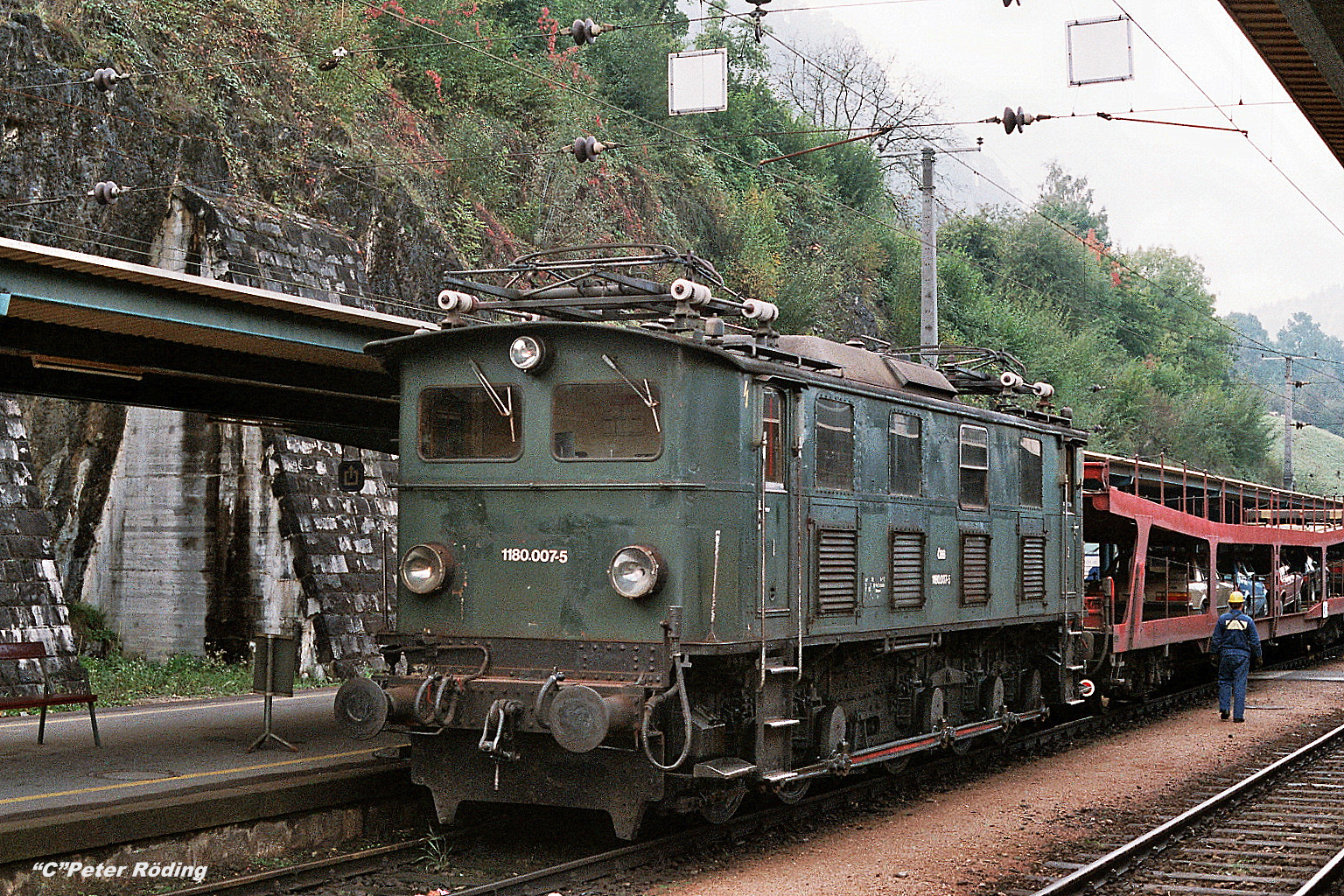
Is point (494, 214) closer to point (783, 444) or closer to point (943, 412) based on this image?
point (943, 412)

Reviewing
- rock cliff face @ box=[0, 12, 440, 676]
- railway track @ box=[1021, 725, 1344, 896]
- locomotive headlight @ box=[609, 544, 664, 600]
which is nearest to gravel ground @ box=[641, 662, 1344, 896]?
railway track @ box=[1021, 725, 1344, 896]

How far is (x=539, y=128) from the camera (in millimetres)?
36125

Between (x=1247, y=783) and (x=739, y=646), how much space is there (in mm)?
6487

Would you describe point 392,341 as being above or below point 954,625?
above

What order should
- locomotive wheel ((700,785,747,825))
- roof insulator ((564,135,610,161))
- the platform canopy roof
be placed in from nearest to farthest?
the platform canopy roof
locomotive wheel ((700,785,747,825))
roof insulator ((564,135,610,161))

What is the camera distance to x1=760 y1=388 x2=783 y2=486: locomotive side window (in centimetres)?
985

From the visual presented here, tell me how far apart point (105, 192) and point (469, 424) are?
11477 mm

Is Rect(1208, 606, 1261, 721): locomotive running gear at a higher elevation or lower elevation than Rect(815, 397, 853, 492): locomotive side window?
lower

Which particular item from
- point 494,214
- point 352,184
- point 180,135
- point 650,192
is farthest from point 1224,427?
point 180,135

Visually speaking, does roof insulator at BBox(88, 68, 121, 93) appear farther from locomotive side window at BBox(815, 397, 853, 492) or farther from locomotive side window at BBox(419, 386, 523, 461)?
locomotive side window at BBox(815, 397, 853, 492)

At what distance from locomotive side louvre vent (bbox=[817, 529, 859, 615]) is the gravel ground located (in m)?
1.82

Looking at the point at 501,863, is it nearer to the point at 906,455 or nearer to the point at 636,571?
the point at 636,571

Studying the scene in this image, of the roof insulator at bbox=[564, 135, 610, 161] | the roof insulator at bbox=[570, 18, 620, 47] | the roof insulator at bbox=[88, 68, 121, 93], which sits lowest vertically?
the roof insulator at bbox=[564, 135, 610, 161]

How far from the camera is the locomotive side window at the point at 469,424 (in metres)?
9.86
